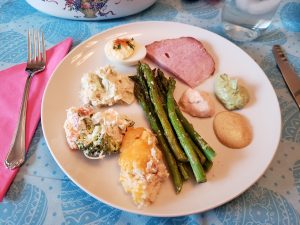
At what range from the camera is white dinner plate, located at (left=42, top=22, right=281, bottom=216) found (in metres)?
0.92

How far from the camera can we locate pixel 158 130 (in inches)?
42.4

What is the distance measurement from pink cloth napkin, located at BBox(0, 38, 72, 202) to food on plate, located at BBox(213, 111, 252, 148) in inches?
27.4

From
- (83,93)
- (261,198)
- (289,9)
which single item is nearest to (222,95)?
(261,198)

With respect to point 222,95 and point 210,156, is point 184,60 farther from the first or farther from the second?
point 210,156

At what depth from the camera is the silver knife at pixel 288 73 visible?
1274 millimetres

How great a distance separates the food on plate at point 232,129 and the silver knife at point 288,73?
31cm

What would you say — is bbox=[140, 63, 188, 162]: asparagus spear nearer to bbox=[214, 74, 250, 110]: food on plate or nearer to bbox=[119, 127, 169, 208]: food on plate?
bbox=[119, 127, 169, 208]: food on plate

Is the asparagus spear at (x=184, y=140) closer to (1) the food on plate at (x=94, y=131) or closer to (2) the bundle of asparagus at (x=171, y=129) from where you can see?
(2) the bundle of asparagus at (x=171, y=129)

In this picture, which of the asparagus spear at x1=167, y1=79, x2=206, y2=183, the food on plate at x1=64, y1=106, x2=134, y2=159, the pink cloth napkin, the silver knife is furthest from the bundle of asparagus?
the silver knife

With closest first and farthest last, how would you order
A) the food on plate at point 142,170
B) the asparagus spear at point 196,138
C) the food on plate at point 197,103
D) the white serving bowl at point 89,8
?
the food on plate at point 142,170 < the asparagus spear at point 196,138 < the food on plate at point 197,103 < the white serving bowl at point 89,8

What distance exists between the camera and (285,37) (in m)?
1.57

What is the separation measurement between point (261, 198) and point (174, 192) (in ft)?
0.99

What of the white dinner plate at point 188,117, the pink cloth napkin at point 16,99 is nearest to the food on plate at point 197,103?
the white dinner plate at point 188,117

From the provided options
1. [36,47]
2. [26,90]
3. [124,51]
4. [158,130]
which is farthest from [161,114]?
[36,47]
